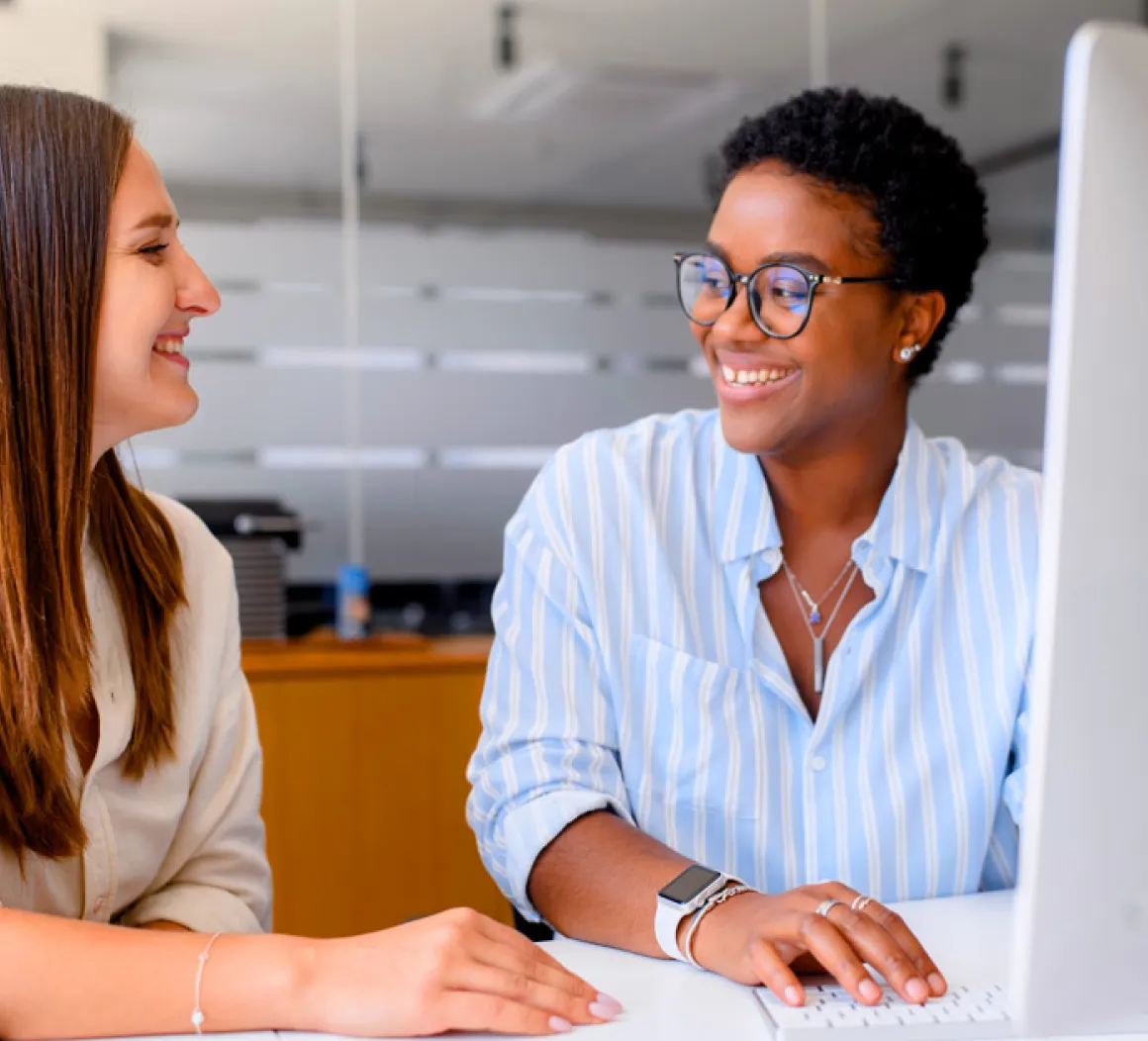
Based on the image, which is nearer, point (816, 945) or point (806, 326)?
point (816, 945)

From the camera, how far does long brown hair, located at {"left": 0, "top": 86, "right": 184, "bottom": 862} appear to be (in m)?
1.23

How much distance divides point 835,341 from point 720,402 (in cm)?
16

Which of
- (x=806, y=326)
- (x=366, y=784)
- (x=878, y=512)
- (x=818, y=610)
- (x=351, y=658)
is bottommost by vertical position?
(x=366, y=784)

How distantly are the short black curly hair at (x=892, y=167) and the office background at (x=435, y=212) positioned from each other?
192 centimetres

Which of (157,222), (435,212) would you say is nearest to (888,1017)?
(157,222)

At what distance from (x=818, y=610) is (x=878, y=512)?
145mm

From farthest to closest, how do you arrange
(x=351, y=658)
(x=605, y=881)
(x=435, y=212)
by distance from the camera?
(x=435, y=212), (x=351, y=658), (x=605, y=881)

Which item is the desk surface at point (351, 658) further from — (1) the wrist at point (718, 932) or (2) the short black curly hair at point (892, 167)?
(1) the wrist at point (718, 932)

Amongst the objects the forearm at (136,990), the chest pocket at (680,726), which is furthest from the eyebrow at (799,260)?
the forearm at (136,990)

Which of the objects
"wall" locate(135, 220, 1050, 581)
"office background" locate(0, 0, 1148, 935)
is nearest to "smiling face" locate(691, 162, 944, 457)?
"office background" locate(0, 0, 1148, 935)

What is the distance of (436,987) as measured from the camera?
3.32 feet

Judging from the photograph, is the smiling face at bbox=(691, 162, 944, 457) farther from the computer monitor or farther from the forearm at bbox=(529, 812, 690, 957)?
the computer monitor

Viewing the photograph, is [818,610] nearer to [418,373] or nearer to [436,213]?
[418,373]

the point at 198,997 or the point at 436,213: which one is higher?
the point at 436,213
